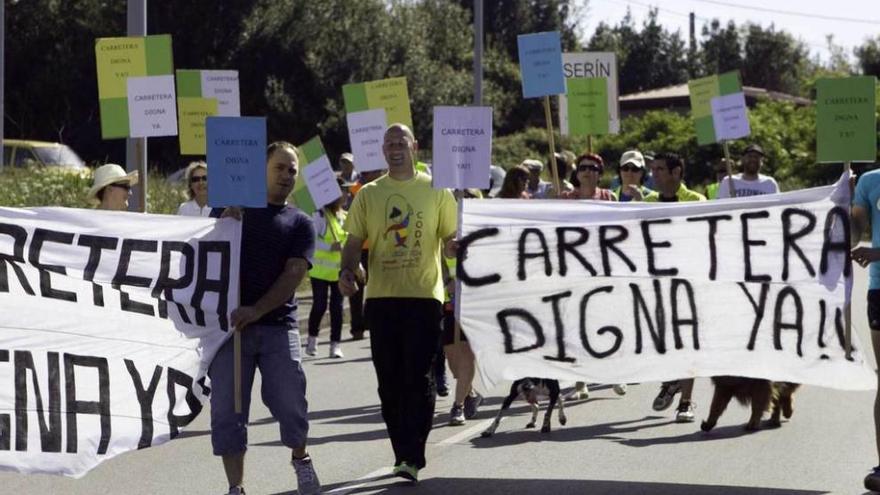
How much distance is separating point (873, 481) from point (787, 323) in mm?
999

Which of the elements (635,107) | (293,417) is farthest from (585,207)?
(635,107)

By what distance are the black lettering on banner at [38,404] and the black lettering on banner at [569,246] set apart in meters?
2.81

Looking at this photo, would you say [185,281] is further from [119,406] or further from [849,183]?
[849,183]

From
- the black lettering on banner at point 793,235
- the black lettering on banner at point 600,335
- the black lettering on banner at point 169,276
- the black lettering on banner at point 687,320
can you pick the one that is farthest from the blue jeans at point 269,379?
the black lettering on banner at point 793,235

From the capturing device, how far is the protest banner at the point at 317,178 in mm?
14270

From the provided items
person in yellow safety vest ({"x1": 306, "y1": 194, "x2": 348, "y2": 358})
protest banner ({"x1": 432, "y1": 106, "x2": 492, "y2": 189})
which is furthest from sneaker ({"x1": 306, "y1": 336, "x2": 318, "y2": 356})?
protest banner ({"x1": 432, "y1": 106, "x2": 492, "y2": 189})

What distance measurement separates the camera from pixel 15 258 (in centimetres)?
777

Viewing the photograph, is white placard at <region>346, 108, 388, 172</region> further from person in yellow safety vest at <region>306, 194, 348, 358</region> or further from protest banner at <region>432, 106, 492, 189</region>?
protest banner at <region>432, 106, 492, 189</region>

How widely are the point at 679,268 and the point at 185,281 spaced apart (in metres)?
2.69

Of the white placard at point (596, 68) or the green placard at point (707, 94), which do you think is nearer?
the green placard at point (707, 94)

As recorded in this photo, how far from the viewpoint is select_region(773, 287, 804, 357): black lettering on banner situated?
855cm

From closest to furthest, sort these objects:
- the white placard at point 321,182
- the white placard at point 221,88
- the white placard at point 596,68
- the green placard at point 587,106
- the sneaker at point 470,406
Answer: the sneaker at point 470,406 → the green placard at point 587,106 → the white placard at point 221,88 → the white placard at point 321,182 → the white placard at point 596,68

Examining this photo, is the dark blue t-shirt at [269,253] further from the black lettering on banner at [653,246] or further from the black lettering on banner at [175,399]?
the black lettering on banner at [653,246]

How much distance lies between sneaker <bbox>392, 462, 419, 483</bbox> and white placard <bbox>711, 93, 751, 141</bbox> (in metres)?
6.38
